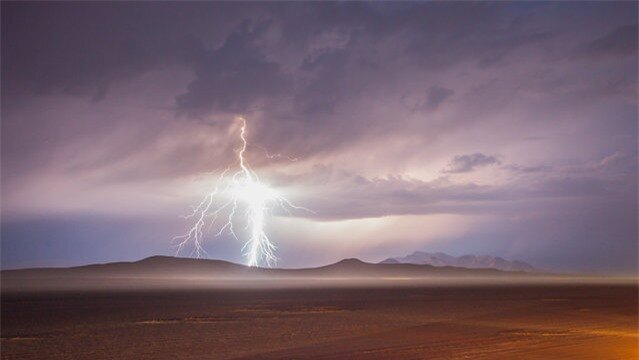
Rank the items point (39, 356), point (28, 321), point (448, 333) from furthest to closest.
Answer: point (28, 321) < point (448, 333) < point (39, 356)

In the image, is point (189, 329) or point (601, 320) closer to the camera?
point (189, 329)

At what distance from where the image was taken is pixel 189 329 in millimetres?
28688

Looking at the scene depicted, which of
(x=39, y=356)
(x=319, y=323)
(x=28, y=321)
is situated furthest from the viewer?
(x=28, y=321)

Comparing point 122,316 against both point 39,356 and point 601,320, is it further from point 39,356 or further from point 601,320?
point 601,320

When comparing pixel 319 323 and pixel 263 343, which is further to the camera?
pixel 319 323

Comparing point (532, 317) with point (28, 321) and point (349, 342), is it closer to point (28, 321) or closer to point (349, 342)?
point (349, 342)

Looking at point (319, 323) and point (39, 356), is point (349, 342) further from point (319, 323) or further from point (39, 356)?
point (39, 356)

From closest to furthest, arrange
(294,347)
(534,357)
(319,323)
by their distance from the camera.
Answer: (534,357)
(294,347)
(319,323)

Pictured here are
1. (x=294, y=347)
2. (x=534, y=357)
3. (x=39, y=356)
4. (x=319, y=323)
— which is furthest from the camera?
(x=319, y=323)

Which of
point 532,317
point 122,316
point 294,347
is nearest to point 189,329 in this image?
point 294,347

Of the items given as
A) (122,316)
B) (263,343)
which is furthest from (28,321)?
(263,343)

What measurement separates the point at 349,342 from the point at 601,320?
1659 cm

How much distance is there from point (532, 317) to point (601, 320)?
3.67 m

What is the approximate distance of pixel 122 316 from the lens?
37.6 metres
